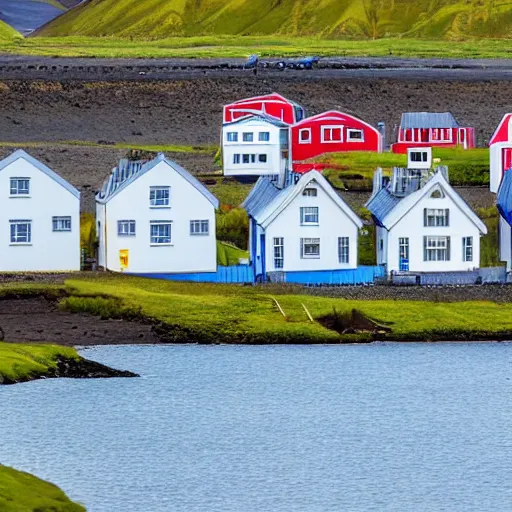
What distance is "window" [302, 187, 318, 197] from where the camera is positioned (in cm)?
8075

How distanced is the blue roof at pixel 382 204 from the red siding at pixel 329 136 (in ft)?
79.8

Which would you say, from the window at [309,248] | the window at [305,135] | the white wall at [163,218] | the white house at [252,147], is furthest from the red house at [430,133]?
the white wall at [163,218]

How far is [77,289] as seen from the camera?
7188cm

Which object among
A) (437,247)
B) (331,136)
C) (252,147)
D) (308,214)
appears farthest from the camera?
(331,136)

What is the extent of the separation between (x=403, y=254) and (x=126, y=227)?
12.2 metres

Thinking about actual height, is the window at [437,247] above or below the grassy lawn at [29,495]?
above

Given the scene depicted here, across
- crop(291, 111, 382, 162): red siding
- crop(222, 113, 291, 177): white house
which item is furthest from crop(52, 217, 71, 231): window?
crop(291, 111, 382, 162): red siding

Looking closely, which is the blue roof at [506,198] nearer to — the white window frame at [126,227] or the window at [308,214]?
the window at [308,214]

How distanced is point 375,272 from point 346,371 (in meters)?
17.9

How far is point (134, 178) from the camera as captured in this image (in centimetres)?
7969

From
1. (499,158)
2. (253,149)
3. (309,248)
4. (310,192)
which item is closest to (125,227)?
(309,248)

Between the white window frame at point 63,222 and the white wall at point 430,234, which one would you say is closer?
the white window frame at point 63,222

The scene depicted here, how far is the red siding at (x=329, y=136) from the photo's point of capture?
11044cm

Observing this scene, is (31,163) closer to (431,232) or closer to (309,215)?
(309,215)
